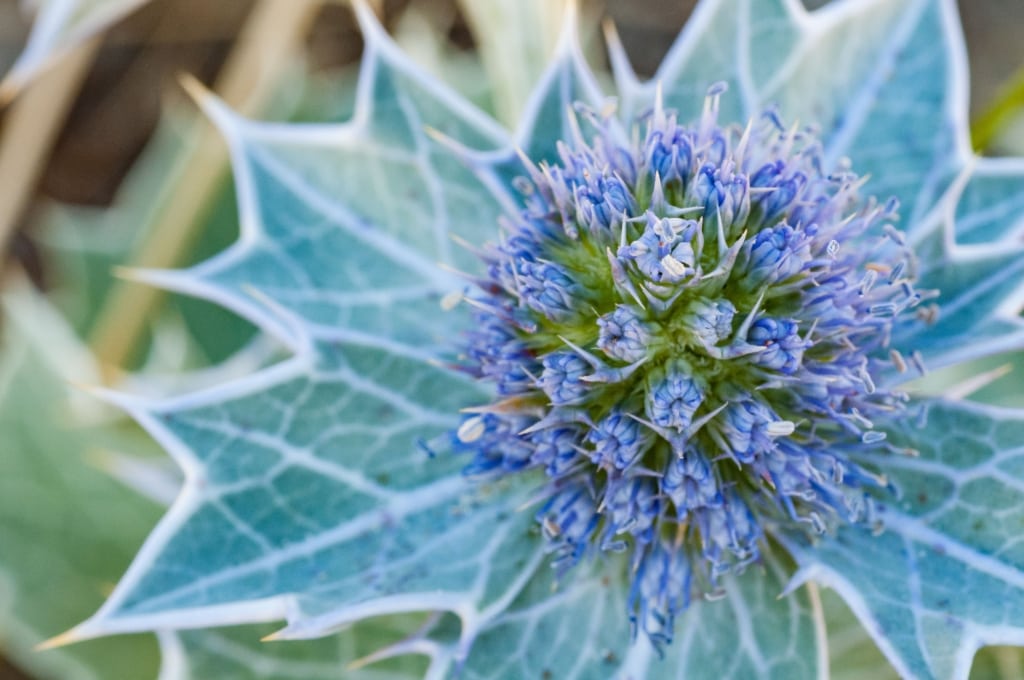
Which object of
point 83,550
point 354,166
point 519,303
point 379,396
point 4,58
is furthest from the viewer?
point 4,58

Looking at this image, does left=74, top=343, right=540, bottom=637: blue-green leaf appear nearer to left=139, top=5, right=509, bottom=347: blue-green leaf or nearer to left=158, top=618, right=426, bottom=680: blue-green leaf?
left=139, top=5, right=509, bottom=347: blue-green leaf

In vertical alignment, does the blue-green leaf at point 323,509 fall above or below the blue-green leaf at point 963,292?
below

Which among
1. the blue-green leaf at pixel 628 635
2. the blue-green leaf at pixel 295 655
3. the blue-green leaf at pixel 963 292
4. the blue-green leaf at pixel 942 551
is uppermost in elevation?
the blue-green leaf at pixel 963 292

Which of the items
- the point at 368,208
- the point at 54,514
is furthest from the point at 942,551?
the point at 54,514

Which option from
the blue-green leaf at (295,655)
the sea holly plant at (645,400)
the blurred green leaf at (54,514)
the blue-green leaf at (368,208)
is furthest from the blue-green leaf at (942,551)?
the blurred green leaf at (54,514)

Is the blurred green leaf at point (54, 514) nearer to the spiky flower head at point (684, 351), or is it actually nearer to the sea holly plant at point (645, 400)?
the sea holly plant at point (645, 400)

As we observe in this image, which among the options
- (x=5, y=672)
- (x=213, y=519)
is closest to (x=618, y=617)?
(x=213, y=519)

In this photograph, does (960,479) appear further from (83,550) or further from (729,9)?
(83,550)

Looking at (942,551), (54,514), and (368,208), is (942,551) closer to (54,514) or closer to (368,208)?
(368,208)
